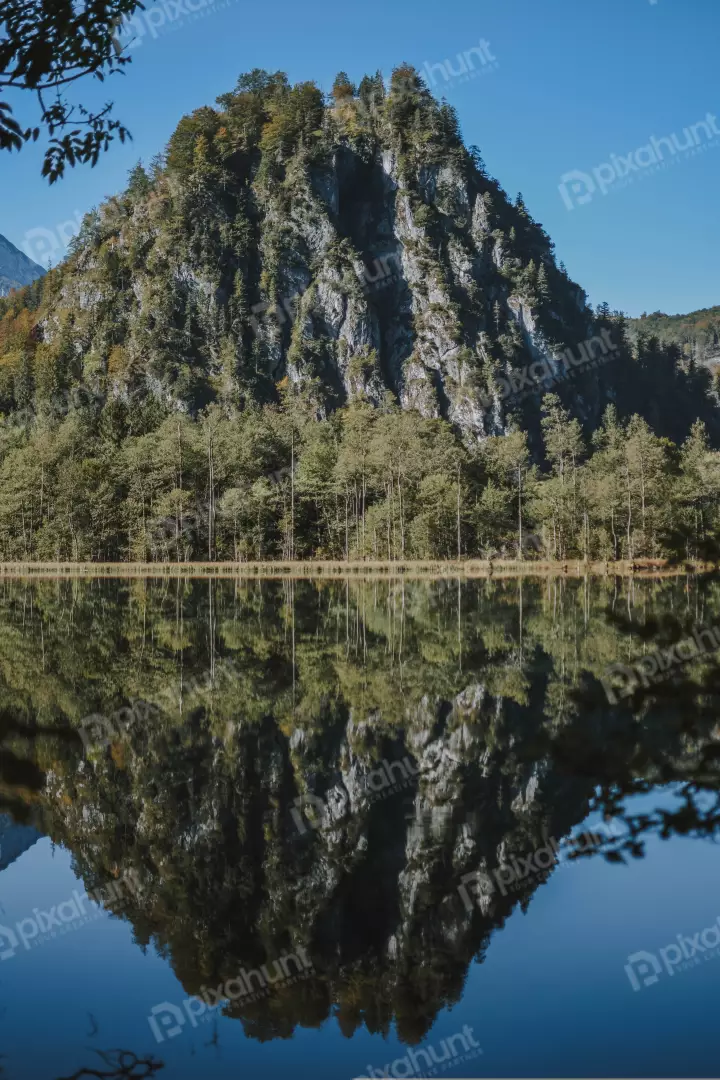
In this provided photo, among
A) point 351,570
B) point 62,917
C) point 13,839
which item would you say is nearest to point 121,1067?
point 62,917

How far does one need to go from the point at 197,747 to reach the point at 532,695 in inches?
217

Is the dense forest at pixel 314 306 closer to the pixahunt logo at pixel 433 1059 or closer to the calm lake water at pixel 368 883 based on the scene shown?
the calm lake water at pixel 368 883

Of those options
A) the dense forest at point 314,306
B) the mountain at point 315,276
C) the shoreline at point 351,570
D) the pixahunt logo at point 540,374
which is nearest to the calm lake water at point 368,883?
the shoreline at point 351,570

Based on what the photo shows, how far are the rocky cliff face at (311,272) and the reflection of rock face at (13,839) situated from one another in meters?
147

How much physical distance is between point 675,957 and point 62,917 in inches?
171

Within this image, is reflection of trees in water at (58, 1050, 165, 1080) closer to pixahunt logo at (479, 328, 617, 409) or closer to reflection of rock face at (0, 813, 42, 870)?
reflection of rock face at (0, 813, 42, 870)

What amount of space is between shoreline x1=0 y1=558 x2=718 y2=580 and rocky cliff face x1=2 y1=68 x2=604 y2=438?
79670 mm

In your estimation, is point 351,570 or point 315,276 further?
point 315,276

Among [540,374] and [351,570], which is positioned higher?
[540,374]

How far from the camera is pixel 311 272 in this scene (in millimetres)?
172875

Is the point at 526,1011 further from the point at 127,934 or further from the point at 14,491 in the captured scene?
the point at 14,491

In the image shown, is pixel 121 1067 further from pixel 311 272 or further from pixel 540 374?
pixel 540 374

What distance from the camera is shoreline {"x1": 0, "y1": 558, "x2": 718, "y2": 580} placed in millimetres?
66375

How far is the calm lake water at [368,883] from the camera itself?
500 cm
